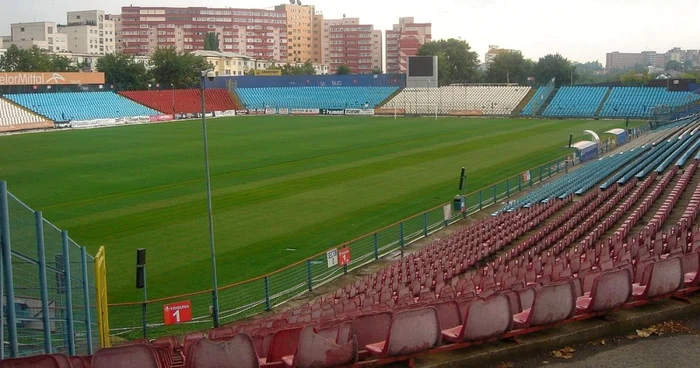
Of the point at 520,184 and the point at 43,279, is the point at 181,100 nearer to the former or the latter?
the point at 520,184

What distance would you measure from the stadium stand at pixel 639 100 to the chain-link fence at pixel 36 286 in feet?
272

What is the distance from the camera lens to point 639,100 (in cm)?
9188

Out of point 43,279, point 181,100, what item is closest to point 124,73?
point 181,100

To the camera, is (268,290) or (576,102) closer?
(268,290)

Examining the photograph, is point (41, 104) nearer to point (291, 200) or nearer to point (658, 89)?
point (291, 200)

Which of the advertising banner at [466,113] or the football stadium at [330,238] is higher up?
the advertising banner at [466,113]

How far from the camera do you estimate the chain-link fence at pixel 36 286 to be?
27.1 feet

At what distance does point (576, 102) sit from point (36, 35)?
14346cm

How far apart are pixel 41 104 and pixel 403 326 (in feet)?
279

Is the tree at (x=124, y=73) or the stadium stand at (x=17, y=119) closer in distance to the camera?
the stadium stand at (x=17, y=119)

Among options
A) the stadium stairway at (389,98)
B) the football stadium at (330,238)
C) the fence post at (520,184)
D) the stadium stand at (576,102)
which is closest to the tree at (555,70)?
the stadium stand at (576,102)

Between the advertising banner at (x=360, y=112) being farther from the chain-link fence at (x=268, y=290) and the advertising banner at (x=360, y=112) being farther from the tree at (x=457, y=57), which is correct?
the chain-link fence at (x=268, y=290)

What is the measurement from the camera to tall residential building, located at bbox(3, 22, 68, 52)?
19200cm

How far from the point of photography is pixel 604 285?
925 cm
